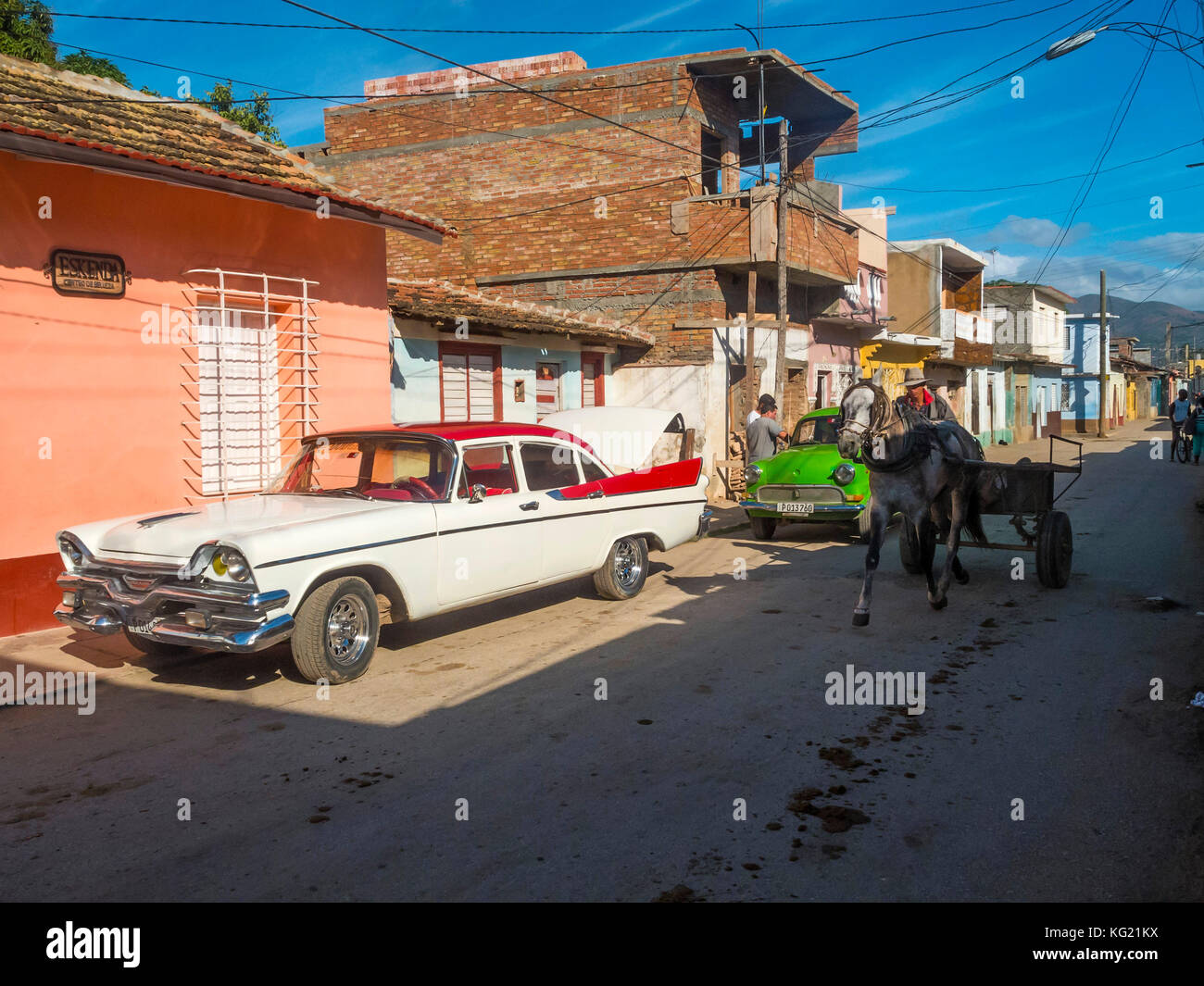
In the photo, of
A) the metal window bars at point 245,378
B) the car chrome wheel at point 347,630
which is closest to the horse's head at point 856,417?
the car chrome wheel at point 347,630

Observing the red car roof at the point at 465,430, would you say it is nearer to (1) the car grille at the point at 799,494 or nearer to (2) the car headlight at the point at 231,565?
(2) the car headlight at the point at 231,565

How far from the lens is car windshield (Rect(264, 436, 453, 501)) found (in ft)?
23.9

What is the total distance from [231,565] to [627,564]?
4.27 meters

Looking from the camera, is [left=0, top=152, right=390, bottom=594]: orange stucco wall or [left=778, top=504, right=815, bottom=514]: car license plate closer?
[left=0, top=152, right=390, bottom=594]: orange stucco wall

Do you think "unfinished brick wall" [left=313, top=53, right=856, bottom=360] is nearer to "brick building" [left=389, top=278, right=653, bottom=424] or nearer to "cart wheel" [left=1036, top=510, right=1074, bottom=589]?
"brick building" [left=389, top=278, right=653, bottom=424]

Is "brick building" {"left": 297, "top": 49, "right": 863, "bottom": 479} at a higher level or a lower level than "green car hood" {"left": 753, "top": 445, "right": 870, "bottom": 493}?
higher

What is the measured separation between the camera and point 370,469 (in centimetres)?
760

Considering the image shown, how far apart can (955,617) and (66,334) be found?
27.0 feet

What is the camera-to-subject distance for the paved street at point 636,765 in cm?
375

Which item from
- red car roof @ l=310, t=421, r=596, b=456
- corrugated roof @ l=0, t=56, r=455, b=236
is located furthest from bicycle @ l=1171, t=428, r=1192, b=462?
red car roof @ l=310, t=421, r=596, b=456

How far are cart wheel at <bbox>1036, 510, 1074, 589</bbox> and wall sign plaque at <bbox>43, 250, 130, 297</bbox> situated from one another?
9.08 m

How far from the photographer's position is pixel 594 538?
341 inches

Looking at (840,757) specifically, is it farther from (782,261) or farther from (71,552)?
(782,261)
